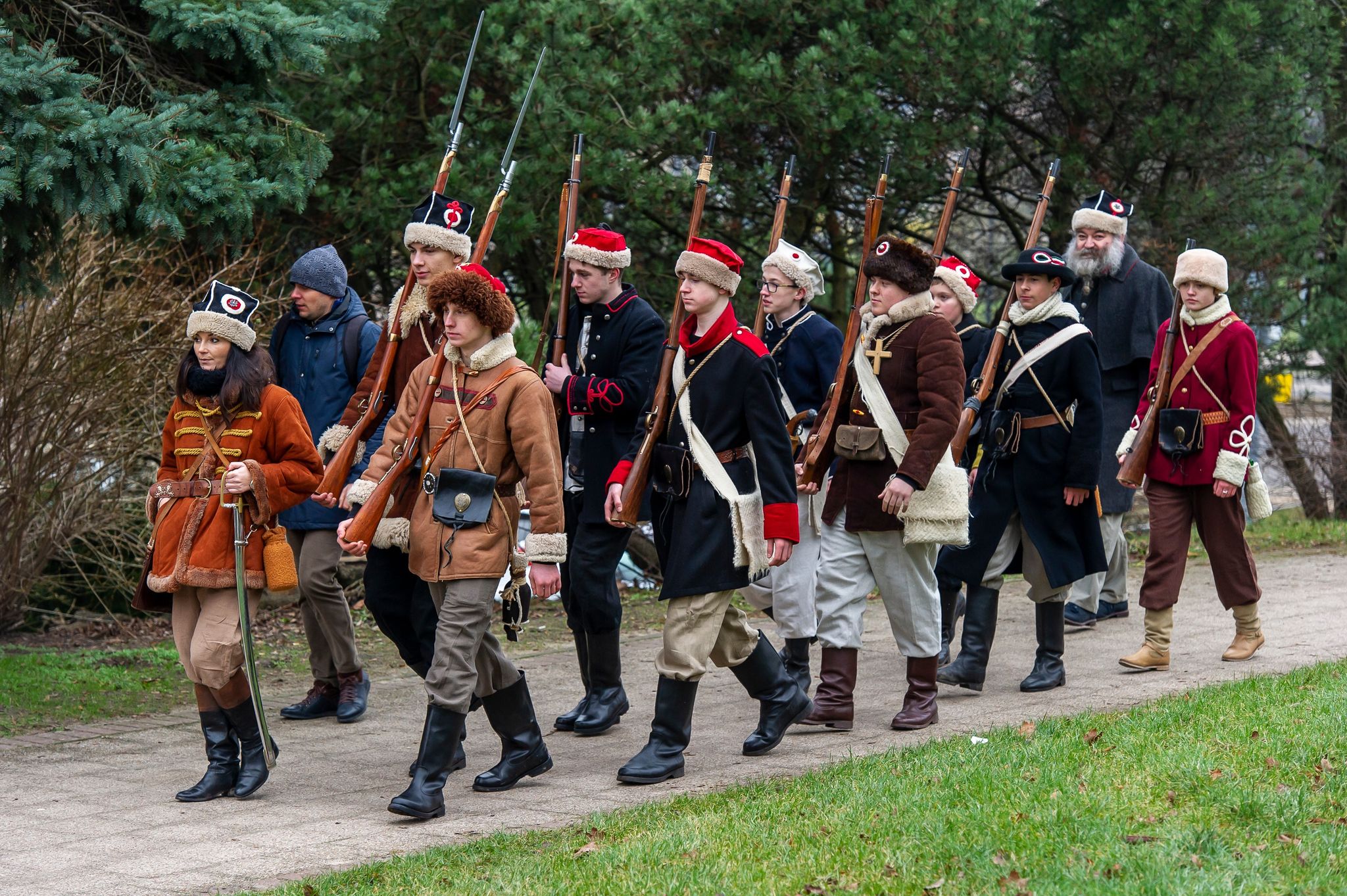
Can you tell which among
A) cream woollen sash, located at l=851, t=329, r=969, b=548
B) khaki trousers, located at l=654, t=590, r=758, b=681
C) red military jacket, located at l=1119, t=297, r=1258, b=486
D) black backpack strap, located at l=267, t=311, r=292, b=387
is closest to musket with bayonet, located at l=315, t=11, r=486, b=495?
black backpack strap, located at l=267, t=311, r=292, b=387

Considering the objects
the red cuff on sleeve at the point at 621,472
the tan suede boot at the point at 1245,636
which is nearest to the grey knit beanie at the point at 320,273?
the red cuff on sleeve at the point at 621,472

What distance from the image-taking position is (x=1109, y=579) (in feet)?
33.0

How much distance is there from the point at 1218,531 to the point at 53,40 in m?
6.03

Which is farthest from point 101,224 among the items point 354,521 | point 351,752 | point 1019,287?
point 1019,287

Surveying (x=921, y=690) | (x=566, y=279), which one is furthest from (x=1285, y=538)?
(x=566, y=279)

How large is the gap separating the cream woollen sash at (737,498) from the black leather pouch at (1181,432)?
2851 millimetres

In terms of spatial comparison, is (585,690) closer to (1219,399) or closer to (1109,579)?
(1219,399)

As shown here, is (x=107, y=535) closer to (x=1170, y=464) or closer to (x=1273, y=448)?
(x=1170, y=464)

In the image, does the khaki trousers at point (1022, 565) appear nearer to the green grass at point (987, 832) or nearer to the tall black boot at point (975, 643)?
the tall black boot at point (975, 643)

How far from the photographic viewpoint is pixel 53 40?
703 cm

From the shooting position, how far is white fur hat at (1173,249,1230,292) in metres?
8.30

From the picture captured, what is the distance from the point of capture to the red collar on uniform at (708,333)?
6.59 meters

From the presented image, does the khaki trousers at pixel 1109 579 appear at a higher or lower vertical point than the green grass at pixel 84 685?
higher

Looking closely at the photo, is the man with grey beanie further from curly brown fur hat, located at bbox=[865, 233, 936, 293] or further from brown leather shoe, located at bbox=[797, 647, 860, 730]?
curly brown fur hat, located at bbox=[865, 233, 936, 293]
